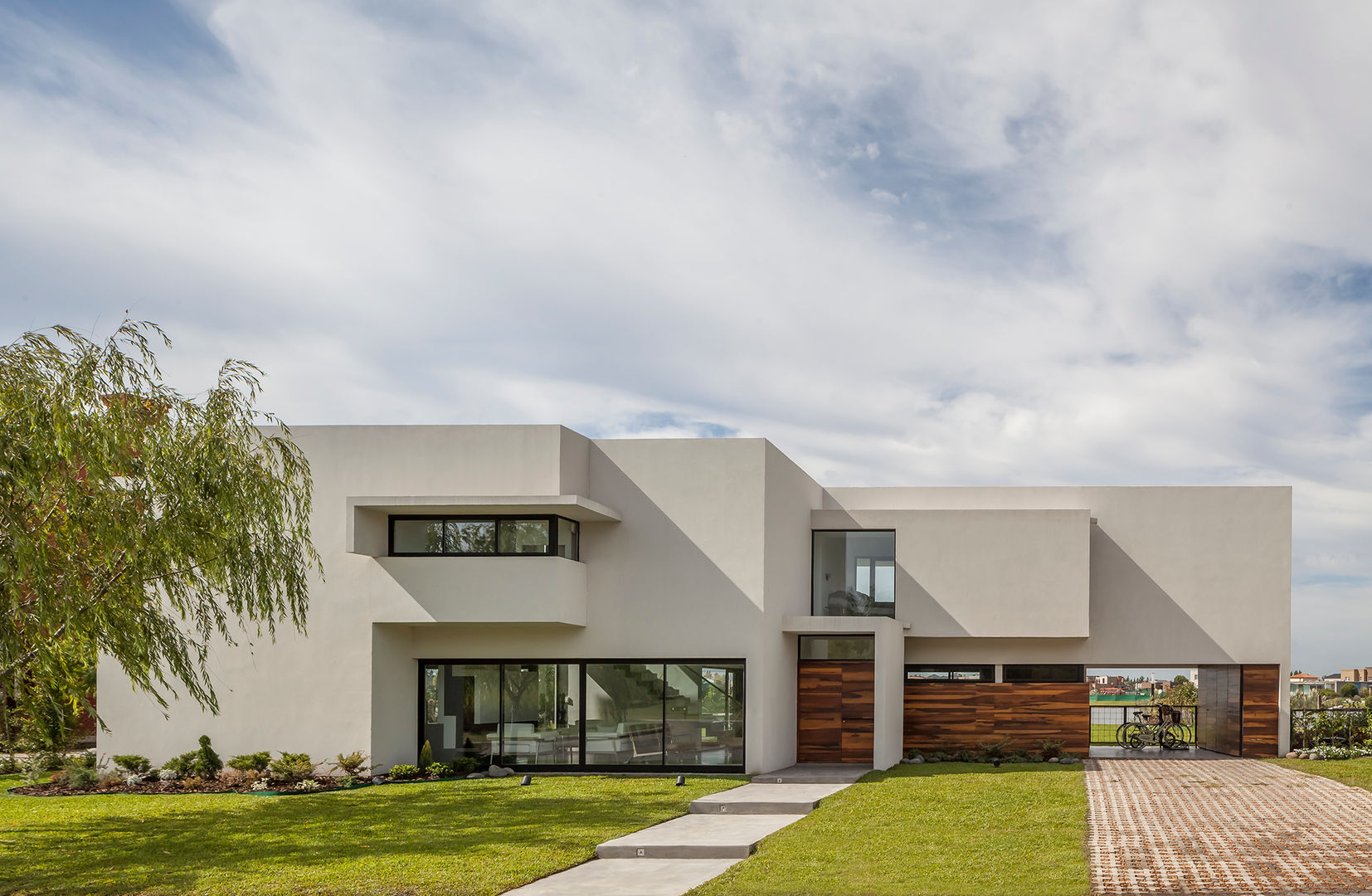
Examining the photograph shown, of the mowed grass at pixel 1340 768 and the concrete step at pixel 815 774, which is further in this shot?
the concrete step at pixel 815 774

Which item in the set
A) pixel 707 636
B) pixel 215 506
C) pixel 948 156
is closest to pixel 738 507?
pixel 707 636

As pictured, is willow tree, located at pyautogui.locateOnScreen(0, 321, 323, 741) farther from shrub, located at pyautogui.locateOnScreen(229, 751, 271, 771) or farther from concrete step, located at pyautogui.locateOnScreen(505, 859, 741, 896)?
concrete step, located at pyautogui.locateOnScreen(505, 859, 741, 896)

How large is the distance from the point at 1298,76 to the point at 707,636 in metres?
11.6

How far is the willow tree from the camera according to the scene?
39.9 feet

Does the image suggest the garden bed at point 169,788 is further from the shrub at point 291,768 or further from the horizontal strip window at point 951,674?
the horizontal strip window at point 951,674

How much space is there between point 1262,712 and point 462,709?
15.4 m

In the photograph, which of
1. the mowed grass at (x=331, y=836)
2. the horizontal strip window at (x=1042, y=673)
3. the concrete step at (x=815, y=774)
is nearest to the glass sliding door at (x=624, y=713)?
the mowed grass at (x=331, y=836)

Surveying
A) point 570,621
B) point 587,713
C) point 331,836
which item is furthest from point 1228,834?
point 587,713

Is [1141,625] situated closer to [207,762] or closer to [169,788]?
[207,762]

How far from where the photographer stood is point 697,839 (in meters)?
13.2

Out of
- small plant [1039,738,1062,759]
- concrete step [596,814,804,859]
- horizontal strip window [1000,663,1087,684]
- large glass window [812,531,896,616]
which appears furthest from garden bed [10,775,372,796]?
horizontal strip window [1000,663,1087,684]

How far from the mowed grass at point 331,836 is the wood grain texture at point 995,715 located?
5993 mm

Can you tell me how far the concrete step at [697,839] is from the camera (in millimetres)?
12633

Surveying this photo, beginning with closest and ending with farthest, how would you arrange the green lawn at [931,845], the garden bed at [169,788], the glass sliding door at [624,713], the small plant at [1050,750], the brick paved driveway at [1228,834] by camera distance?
the brick paved driveway at [1228,834], the green lawn at [931,845], the garden bed at [169,788], the glass sliding door at [624,713], the small plant at [1050,750]
